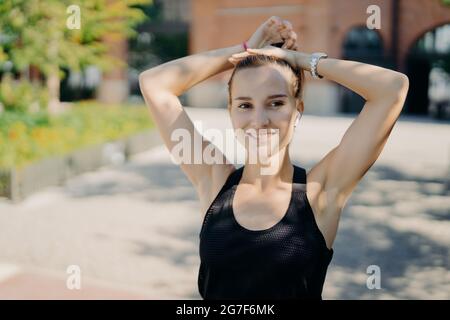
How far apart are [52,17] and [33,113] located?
110 inches

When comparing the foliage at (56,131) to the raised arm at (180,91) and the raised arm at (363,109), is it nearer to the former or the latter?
the raised arm at (180,91)

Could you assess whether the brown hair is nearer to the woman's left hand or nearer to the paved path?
the woman's left hand

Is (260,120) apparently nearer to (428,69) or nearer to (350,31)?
(350,31)

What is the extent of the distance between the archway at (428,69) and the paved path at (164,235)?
674 inches

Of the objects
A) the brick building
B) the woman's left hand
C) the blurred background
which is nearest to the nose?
the woman's left hand

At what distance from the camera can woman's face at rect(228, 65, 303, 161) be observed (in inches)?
76.1

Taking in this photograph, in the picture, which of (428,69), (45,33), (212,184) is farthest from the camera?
(428,69)

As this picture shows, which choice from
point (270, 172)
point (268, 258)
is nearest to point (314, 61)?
point (270, 172)

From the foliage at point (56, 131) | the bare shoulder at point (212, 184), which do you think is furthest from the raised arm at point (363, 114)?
the foliage at point (56, 131)

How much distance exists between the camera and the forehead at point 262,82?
6.34 feet

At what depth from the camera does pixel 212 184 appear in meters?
2.16

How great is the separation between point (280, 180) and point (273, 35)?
21.7 inches
